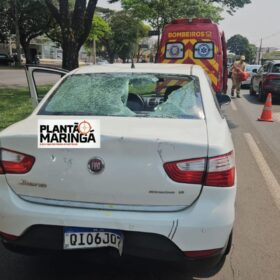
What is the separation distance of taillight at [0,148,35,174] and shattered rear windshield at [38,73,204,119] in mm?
659

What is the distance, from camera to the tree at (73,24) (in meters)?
13.3

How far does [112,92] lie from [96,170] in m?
1.12

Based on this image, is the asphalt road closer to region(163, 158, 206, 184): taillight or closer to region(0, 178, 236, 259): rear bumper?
region(0, 178, 236, 259): rear bumper

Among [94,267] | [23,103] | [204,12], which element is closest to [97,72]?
[94,267]

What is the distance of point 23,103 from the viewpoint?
1166cm

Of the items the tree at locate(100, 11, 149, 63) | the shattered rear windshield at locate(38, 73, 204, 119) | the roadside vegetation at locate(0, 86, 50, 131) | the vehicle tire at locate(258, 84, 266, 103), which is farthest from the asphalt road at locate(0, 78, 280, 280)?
the tree at locate(100, 11, 149, 63)

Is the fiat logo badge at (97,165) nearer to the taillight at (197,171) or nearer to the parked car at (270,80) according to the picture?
the taillight at (197,171)

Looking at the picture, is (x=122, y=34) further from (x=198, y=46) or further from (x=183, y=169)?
(x=183, y=169)

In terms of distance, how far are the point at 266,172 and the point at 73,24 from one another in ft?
30.6

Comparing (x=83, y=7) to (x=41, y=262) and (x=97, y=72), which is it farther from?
(x=41, y=262)

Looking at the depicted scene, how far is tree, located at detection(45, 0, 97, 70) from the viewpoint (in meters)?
13.3

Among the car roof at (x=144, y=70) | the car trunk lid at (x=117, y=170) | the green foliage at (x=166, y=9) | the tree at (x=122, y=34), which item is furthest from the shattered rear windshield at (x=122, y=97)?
the tree at (x=122, y=34)

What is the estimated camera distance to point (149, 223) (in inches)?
101

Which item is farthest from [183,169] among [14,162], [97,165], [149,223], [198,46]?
[198,46]
